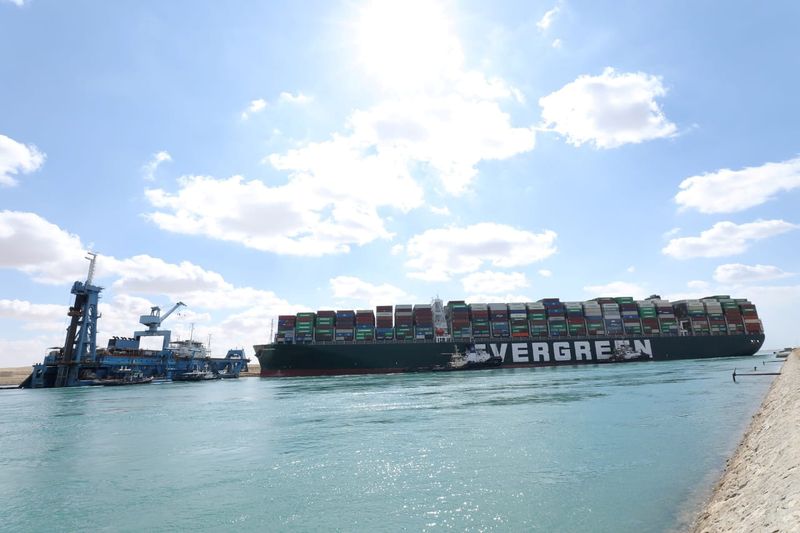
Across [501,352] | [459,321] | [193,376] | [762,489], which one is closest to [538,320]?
[501,352]

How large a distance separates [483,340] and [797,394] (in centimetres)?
7085

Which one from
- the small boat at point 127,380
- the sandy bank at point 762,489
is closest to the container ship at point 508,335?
the small boat at point 127,380

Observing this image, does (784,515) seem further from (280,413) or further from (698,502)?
(280,413)

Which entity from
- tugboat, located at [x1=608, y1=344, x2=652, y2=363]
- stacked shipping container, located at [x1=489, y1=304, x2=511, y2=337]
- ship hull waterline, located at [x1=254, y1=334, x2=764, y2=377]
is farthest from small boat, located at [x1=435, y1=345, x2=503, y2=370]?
tugboat, located at [x1=608, y1=344, x2=652, y2=363]

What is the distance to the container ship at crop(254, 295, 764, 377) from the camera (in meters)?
81.0

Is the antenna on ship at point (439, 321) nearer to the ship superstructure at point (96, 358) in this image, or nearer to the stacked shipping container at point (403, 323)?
the stacked shipping container at point (403, 323)

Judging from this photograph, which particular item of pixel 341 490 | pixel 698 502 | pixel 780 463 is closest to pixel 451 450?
pixel 341 490

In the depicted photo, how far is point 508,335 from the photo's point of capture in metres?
89.7

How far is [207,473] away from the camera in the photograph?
13953 millimetres

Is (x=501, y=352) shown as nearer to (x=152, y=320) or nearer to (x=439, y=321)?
(x=439, y=321)

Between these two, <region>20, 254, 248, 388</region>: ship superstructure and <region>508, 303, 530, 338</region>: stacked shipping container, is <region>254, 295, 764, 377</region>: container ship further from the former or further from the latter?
<region>20, 254, 248, 388</region>: ship superstructure

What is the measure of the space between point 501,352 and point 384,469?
7690 centimetres

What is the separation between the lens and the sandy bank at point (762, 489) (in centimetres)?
618

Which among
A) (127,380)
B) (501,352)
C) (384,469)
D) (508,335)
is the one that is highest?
(508,335)
